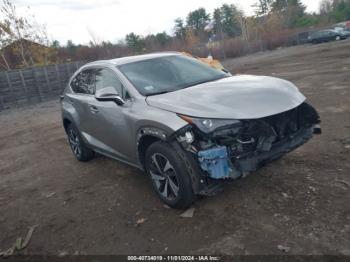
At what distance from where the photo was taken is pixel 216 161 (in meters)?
3.53

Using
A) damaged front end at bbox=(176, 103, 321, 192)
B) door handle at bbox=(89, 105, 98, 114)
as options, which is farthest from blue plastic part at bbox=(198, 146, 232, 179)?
door handle at bbox=(89, 105, 98, 114)

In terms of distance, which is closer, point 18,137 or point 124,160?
point 124,160

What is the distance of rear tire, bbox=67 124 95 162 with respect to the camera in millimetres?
6177

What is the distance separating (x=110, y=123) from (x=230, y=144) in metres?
1.92

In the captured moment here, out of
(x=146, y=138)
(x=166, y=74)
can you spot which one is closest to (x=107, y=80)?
(x=166, y=74)

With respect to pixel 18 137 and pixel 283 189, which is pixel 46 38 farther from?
pixel 283 189

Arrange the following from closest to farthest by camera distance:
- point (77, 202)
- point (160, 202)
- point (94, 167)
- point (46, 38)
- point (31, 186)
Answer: point (160, 202), point (77, 202), point (31, 186), point (94, 167), point (46, 38)

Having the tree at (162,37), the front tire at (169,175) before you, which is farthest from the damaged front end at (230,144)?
the tree at (162,37)

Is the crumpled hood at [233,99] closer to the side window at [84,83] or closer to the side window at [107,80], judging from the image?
the side window at [107,80]

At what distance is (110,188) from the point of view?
16.9 feet

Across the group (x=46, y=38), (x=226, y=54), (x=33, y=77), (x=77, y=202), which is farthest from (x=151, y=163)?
(x=226, y=54)

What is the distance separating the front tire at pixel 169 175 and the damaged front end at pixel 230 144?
20cm

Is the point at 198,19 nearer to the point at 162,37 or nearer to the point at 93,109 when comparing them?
the point at 162,37

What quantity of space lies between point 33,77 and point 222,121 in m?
19.4
